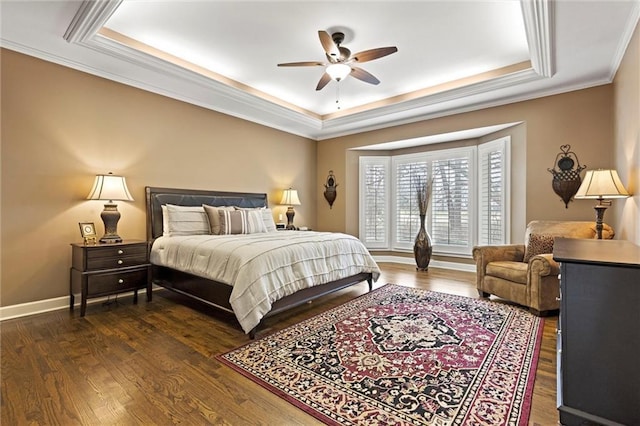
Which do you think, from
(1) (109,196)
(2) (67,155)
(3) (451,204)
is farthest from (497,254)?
(2) (67,155)

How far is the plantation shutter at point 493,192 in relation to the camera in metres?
5.04

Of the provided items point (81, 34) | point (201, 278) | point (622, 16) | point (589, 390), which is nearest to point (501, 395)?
point (589, 390)

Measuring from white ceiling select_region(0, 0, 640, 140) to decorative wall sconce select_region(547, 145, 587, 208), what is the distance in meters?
0.89

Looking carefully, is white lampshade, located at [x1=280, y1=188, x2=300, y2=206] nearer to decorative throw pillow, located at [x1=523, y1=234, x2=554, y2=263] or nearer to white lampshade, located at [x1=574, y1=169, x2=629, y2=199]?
decorative throw pillow, located at [x1=523, y1=234, x2=554, y2=263]

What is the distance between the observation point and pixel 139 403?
1795 millimetres

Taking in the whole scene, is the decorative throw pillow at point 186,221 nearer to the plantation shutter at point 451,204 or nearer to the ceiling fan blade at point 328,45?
the ceiling fan blade at point 328,45

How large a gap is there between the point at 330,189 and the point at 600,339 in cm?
559

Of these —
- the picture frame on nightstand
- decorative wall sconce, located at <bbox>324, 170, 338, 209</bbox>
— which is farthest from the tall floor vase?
the picture frame on nightstand

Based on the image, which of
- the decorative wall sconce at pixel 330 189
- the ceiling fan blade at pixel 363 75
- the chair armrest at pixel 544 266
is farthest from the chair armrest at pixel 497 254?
the decorative wall sconce at pixel 330 189

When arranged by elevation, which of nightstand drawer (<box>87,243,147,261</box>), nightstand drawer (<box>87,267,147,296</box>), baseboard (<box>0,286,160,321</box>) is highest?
nightstand drawer (<box>87,243,147,261</box>)

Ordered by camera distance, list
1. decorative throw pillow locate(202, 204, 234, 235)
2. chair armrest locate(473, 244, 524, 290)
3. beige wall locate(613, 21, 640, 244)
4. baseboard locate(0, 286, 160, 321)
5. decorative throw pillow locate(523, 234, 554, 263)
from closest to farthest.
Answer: beige wall locate(613, 21, 640, 244), baseboard locate(0, 286, 160, 321), decorative throw pillow locate(523, 234, 554, 263), chair armrest locate(473, 244, 524, 290), decorative throw pillow locate(202, 204, 234, 235)

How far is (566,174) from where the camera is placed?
4203 mm

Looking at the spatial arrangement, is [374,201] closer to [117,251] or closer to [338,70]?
[338,70]

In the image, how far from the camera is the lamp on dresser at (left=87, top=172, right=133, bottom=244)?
11.4 feet
